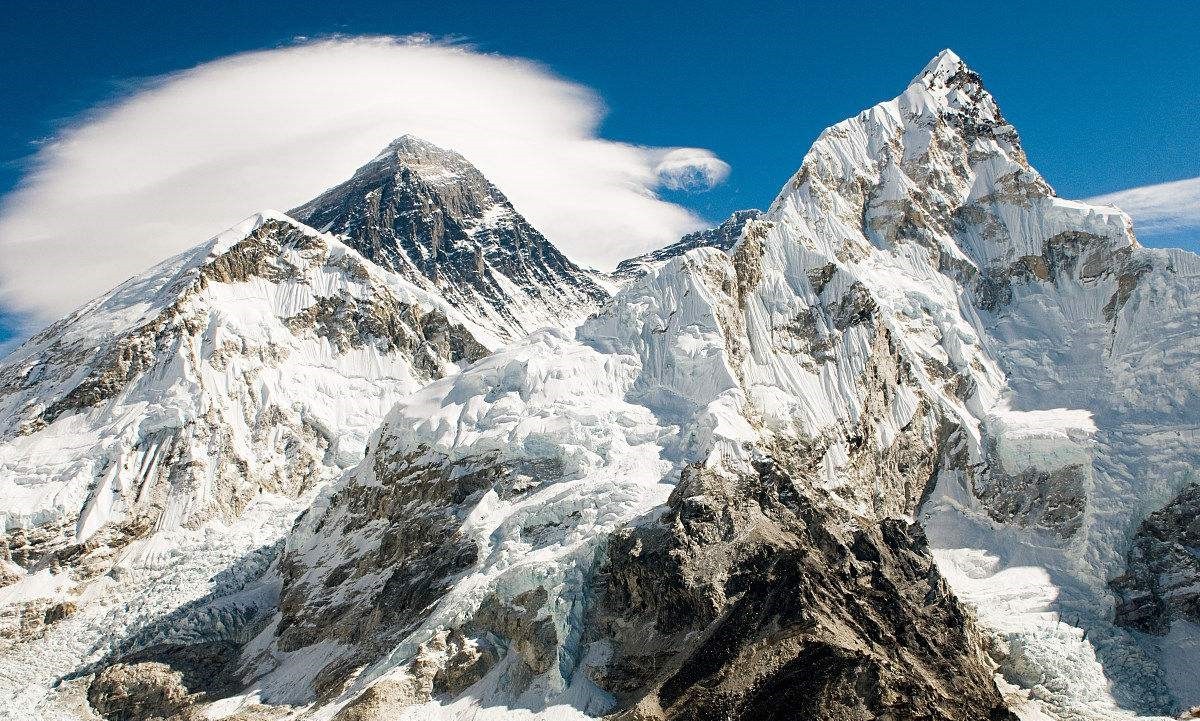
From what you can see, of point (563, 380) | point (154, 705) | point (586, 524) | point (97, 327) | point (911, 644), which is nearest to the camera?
point (911, 644)

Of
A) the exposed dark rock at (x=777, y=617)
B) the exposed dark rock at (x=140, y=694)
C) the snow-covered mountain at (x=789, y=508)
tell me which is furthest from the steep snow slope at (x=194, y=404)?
the exposed dark rock at (x=777, y=617)

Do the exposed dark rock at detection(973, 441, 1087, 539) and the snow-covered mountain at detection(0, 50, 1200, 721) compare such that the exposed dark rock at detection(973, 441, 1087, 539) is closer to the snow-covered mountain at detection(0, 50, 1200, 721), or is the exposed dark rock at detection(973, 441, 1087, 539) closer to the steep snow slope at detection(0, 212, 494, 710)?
the snow-covered mountain at detection(0, 50, 1200, 721)

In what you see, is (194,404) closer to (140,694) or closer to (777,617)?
(140,694)

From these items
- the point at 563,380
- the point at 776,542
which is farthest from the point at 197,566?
the point at 776,542

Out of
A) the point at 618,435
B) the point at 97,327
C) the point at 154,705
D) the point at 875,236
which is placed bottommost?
the point at 154,705

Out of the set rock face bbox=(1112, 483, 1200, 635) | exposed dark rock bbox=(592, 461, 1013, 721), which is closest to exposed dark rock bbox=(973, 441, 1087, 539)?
rock face bbox=(1112, 483, 1200, 635)

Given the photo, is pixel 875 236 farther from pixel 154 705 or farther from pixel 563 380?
pixel 154 705
